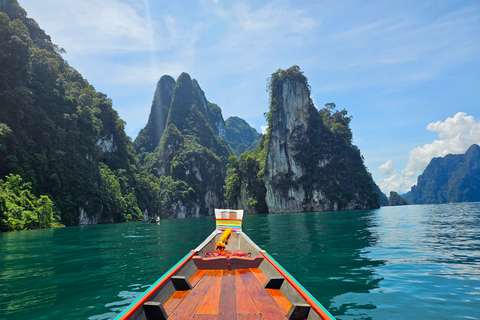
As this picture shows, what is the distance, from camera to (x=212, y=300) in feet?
12.1

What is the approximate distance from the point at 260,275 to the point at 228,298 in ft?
3.91

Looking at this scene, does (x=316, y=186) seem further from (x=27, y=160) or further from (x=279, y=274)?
(x=279, y=274)

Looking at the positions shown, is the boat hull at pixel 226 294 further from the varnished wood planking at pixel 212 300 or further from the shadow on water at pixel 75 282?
the shadow on water at pixel 75 282

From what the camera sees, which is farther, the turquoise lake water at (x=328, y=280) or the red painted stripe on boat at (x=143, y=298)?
the turquoise lake water at (x=328, y=280)

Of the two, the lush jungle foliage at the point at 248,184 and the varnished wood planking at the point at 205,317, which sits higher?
the lush jungle foliage at the point at 248,184

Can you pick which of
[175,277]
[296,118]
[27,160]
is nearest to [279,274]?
[175,277]

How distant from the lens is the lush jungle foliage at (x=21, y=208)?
27.8 metres

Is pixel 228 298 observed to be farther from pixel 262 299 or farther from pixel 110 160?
pixel 110 160

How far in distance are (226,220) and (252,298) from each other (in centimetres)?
736

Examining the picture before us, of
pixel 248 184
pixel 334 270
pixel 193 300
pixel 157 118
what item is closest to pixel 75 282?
pixel 193 300

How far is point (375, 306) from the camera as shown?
482cm

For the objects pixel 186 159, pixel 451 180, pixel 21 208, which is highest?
pixel 186 159

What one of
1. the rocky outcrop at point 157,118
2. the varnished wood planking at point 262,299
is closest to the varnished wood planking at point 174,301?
the varnished wood planking at point 262,299

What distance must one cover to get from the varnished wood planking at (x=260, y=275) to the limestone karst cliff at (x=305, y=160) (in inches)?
2565
